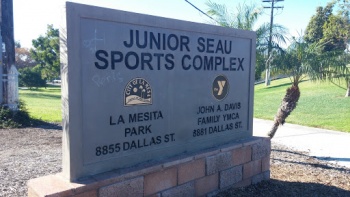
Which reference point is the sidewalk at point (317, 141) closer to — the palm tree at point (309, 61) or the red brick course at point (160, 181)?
the palm tree at point (309, 61)

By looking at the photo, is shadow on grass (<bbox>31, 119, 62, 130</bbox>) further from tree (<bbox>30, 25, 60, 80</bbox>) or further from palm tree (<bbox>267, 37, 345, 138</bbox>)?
tree (<bbox>30, 25, 60, 80</bbox>)

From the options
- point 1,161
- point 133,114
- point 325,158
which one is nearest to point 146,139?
point 133,114

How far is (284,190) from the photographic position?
15.4ft

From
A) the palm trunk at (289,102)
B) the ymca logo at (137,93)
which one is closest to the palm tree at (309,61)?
the palm trunk at (289,102)

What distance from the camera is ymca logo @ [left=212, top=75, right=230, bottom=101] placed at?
175 inches

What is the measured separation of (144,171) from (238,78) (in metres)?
2.20

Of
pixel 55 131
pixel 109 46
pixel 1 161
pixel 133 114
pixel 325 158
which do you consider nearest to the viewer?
pixel 109 46

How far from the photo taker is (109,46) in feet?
10.5

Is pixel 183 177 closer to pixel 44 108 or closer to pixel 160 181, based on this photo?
pixel 160 181

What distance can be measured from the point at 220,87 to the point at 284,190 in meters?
1.85

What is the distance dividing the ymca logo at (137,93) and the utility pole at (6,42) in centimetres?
932

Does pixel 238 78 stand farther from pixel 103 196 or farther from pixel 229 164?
pixel 103 196

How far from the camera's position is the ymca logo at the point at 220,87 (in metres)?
4.44

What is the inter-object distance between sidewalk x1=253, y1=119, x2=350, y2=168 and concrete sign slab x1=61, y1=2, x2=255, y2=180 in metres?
3.47
